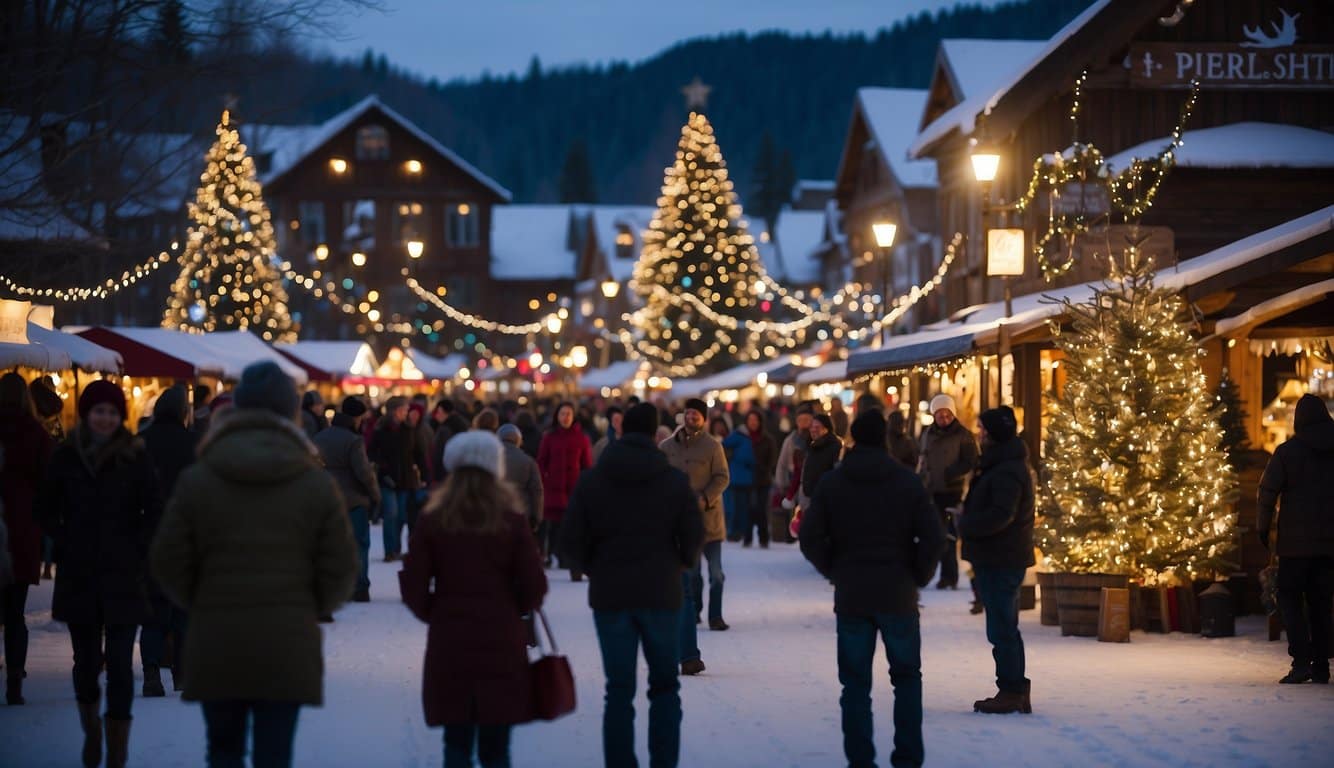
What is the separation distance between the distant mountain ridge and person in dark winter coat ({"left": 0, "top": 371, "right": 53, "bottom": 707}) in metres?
147

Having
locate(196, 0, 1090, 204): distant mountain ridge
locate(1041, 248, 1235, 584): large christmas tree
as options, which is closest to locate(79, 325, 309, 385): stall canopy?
locate(1041, 248, 1235, 584): large christmas tree

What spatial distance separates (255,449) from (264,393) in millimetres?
271

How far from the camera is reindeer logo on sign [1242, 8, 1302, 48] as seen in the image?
81.3 feet

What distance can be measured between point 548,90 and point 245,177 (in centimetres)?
14492

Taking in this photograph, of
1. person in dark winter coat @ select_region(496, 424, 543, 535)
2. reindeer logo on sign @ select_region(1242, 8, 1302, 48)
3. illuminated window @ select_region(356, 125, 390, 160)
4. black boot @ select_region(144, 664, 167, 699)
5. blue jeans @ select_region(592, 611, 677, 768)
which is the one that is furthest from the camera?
illuminated window @ select_region(356, 125, 390, 160)

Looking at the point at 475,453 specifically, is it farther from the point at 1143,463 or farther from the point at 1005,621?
the point at 1143,463

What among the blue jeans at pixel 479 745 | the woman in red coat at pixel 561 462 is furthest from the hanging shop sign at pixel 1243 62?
the blue jeans at pixel 479 745

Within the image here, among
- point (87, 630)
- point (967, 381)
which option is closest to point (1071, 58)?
point (967, 381)

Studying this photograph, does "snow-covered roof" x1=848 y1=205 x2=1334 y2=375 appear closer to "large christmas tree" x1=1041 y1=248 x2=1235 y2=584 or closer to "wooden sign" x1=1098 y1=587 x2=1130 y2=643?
"large christmas tree" x1=1041 y1=248 x2=1235 y2=584

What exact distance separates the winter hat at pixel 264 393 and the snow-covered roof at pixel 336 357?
3235 cm

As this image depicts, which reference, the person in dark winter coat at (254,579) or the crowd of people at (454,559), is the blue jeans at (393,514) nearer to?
the crowd of people at (454,559)

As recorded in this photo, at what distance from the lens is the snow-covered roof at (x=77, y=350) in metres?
18.9

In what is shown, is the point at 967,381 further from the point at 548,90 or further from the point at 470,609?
the point at 548,90

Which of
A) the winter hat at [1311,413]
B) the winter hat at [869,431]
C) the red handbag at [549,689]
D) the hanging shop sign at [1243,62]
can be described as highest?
the hanging shop sign at [1243,62]
